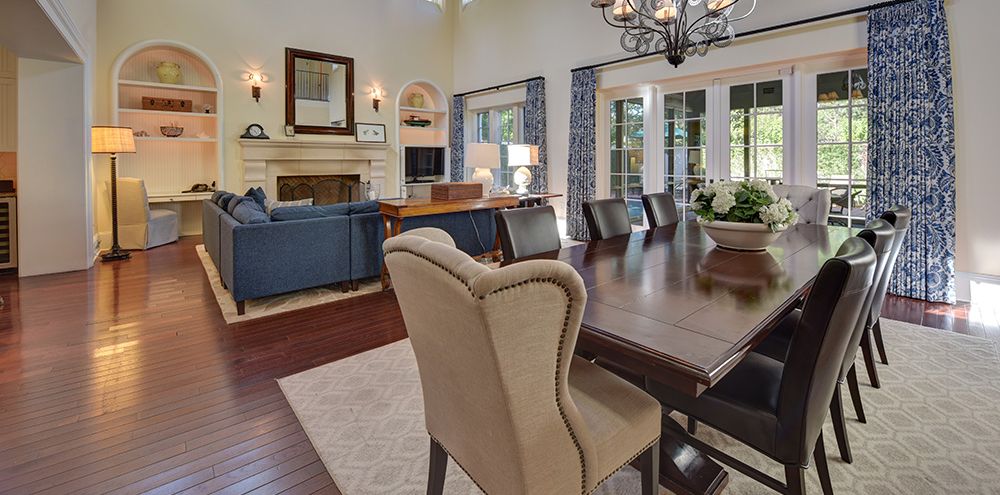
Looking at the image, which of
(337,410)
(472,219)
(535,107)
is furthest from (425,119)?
(337,410)

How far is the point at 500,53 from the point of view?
7.89m

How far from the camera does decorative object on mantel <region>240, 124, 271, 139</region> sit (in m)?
7.07

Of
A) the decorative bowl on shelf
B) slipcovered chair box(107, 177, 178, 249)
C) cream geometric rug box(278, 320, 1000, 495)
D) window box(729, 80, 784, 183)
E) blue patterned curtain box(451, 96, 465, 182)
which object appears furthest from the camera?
blue patterned curtain box(451, 96, 465, 182)

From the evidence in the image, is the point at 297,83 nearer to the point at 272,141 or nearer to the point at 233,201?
the point at 272,141

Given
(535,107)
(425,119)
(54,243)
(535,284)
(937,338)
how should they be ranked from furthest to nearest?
1. (425,119)
2. (535,107)
3. (54,243)
4. (937,338)
5. (535,284)

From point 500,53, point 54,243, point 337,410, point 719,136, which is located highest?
point 500,53

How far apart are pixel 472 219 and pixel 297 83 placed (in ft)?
14.8

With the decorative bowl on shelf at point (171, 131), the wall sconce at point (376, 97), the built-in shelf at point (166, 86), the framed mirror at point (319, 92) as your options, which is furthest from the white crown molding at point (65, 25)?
the wall sconce at point (376, 97)

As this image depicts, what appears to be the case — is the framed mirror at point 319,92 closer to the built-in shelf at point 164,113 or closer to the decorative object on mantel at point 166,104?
the built-in shelf at point 164,113

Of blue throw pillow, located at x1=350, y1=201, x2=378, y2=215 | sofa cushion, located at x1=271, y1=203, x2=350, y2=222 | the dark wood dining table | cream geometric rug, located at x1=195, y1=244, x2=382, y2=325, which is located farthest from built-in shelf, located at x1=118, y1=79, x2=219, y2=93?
the dark wood dining table

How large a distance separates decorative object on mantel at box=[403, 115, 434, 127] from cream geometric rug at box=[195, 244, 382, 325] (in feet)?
15.7

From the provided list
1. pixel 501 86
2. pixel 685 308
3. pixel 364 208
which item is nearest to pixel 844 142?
pixel 685 308

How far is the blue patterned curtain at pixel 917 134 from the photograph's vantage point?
12.2 ft

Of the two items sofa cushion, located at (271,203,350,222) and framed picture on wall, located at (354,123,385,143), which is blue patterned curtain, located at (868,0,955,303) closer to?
sofa cushion, located at (271,203,350,222)
